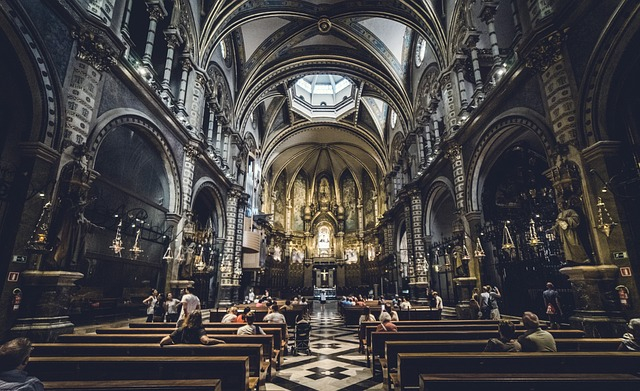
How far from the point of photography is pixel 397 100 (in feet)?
72.5

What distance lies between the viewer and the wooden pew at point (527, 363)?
11.2ft

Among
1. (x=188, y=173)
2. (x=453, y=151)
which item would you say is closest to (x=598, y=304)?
(x=453, y=151)

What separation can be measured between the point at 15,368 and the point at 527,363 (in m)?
4.76

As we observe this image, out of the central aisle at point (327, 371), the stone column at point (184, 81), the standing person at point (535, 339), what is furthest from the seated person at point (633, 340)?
the stone column at point (184, 81)

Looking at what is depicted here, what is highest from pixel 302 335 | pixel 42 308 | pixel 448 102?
pixel 448 102

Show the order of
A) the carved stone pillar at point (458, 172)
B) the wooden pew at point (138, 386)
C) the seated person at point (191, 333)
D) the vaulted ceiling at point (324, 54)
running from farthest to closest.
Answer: the vaulted ceiling at point (324, 54) → the carved stone pillar at point (458, 172) → the seated person at point (191, 333) → the wooden pew at point (138, 386)

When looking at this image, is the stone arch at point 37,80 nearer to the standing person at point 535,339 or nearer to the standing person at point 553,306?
the standing person at point 535,339

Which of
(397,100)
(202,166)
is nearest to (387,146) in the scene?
(397,100)

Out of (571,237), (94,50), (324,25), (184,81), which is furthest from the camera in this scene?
(324,25)

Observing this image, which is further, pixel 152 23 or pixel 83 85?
pixel 152 23

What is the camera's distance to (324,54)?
72.7ft

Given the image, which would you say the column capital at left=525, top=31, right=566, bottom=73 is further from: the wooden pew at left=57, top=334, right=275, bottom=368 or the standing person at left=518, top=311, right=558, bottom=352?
the wooden pew at left=57, top=334, right=275, bottom=368

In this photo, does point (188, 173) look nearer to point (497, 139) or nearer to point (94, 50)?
point (94, 50)

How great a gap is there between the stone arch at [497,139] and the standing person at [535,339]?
5.57 m
